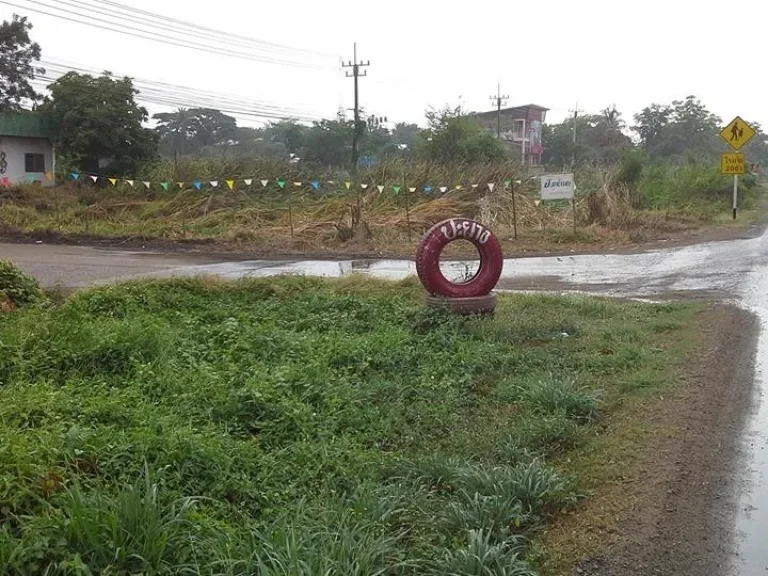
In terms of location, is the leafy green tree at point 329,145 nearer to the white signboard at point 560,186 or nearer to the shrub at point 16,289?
the white signboard at point 560,186

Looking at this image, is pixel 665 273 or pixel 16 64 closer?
pixel 665 273

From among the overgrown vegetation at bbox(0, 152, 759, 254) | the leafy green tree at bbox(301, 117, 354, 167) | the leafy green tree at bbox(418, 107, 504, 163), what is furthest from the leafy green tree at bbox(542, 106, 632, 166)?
the overgrown vegetation at bbox(0, 152, 759, 254)

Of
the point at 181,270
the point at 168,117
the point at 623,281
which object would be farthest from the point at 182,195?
the point at 168,117

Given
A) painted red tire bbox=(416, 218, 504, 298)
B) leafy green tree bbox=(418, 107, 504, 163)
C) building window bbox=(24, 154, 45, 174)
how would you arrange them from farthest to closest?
building window bbox=(24, 154, 45, 174)
leafy green tree bbox=(418, 107, 504, 163)
painted red tire bbox=(416, 218, 504, 298)

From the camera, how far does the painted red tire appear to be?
973cm

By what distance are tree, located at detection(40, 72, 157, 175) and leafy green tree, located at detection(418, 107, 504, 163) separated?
1534 cm

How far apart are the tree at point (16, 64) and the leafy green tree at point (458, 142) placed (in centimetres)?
2550

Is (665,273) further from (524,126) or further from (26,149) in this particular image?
(524,126)

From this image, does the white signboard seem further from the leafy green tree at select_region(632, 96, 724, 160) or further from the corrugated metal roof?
the leafy green tree at select_region(632, 96, 724, 160)

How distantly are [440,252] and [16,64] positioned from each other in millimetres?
45684

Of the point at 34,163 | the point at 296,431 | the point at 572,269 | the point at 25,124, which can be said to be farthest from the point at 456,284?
the point at 34,163

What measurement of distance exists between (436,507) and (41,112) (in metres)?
43.9

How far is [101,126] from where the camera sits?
38844mm

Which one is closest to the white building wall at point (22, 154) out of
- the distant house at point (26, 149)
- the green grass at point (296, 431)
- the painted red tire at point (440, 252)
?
the distant house at point (26, 149)
